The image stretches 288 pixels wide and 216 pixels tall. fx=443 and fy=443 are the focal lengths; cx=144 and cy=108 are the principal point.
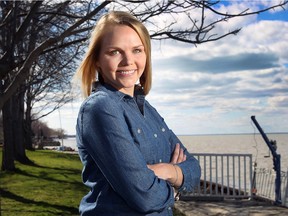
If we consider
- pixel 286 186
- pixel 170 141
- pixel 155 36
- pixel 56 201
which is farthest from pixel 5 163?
pixel 170 141

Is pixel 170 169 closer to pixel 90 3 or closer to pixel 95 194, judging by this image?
pixel 95 194

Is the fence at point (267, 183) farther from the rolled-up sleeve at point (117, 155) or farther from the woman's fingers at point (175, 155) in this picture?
the rolled-up sleeve at point (117, 155)

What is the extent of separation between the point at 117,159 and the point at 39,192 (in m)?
9.81

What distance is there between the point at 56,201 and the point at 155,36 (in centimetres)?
518

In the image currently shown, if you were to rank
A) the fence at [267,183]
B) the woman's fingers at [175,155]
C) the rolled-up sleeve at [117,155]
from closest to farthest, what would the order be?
the rolled-up sleeve at [117,155], the woman's fingers at [175,155], the fence at [267,183]

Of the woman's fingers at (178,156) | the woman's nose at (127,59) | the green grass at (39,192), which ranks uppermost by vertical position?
the woman's nose at (127,59)

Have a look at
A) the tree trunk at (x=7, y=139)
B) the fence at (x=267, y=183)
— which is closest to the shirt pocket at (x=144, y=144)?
the fence at (x=267, y=183)

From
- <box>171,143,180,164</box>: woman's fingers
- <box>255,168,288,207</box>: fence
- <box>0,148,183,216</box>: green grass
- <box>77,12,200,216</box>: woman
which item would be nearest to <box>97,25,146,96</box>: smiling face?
<box>77,12,200,216</box>: woman

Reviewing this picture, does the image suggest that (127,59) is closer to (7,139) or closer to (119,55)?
(119,55)

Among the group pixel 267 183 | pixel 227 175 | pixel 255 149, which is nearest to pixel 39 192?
pixel 227 175

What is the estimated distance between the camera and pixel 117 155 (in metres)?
1.41

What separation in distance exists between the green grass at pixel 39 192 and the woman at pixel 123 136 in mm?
6806

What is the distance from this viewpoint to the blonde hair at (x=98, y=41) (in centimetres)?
158

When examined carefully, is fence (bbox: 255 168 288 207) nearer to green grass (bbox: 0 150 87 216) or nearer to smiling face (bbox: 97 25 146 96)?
green grass (bbox: 0 150 87 216)
